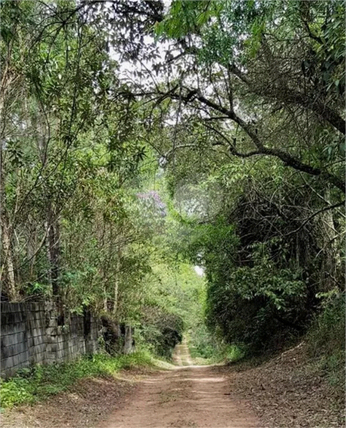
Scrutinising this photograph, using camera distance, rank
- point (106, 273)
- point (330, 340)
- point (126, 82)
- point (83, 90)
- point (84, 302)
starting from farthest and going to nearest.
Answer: point (106, 273)
point (84, 302)
point (330, 340)
point (126, 82)
point (83, 90)

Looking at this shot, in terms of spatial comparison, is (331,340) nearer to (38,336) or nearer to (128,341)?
(38,336)

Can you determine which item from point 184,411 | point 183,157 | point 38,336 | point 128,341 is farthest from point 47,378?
point 128,341

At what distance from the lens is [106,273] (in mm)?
14312

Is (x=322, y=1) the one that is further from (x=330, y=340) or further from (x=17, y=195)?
(x=330, y=340)

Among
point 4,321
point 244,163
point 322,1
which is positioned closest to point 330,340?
point 244,163

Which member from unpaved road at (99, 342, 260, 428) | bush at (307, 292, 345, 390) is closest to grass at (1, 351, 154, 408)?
unpaved road at (99, 342, 260, 428)

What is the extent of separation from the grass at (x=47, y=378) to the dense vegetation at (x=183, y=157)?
1475 mm

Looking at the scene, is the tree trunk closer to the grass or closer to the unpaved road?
the grass

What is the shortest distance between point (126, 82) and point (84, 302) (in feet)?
22.9

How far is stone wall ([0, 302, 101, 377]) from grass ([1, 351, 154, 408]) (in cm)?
17

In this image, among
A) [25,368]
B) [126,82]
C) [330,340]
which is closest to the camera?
[126,82]

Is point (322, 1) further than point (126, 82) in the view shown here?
No

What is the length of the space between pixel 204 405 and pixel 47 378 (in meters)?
2.94

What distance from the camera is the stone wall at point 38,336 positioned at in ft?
23.3
